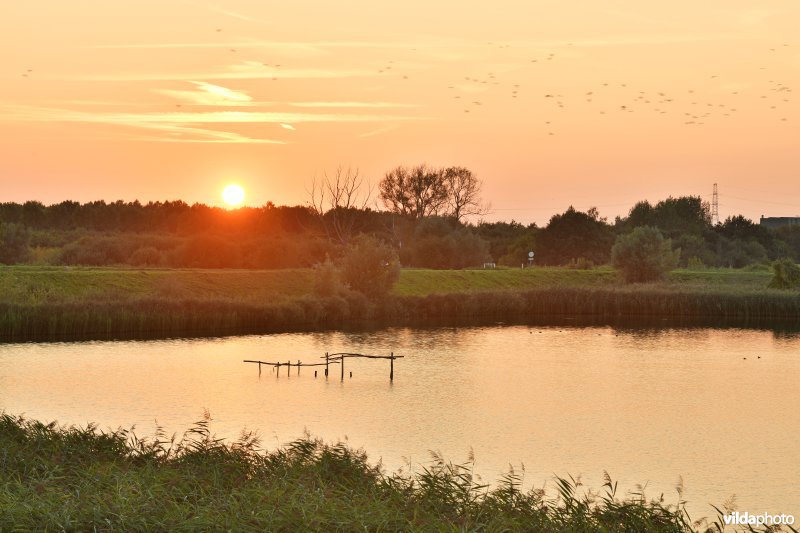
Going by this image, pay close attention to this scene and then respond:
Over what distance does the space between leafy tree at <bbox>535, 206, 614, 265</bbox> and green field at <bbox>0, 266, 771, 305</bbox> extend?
25.9m

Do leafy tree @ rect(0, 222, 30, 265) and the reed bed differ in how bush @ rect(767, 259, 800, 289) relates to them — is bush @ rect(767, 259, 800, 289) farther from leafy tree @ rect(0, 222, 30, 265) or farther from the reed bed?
leafy tree @ rect(0, 222, 30, 265)

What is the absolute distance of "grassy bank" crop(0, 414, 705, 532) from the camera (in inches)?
521

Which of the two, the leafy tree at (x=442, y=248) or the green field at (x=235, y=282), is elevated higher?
the leafy tree at (x=442, y=248)

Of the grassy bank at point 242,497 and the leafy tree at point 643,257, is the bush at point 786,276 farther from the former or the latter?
the grassy bank at point 242,497

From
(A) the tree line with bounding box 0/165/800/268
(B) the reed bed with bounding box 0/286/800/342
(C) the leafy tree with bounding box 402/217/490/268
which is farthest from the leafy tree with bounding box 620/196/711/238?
(B) the reed bed with bounding box 0/286/800/342

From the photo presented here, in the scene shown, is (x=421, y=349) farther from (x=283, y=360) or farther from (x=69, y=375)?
(x=69, y=375)

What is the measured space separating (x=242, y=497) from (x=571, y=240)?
10907 centimetres

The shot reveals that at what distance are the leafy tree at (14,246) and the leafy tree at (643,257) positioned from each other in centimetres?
5416

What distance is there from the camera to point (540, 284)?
283 ft

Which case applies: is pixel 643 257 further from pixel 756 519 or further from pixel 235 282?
pixel 756 519

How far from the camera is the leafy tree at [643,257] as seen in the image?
284 feet

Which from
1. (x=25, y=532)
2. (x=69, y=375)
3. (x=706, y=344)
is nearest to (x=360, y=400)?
(x=69, y=375)

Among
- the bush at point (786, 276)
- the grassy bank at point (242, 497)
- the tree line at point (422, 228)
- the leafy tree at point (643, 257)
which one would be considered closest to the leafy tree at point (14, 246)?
the tree line at point (422, 228)

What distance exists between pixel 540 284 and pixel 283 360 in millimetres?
47196
